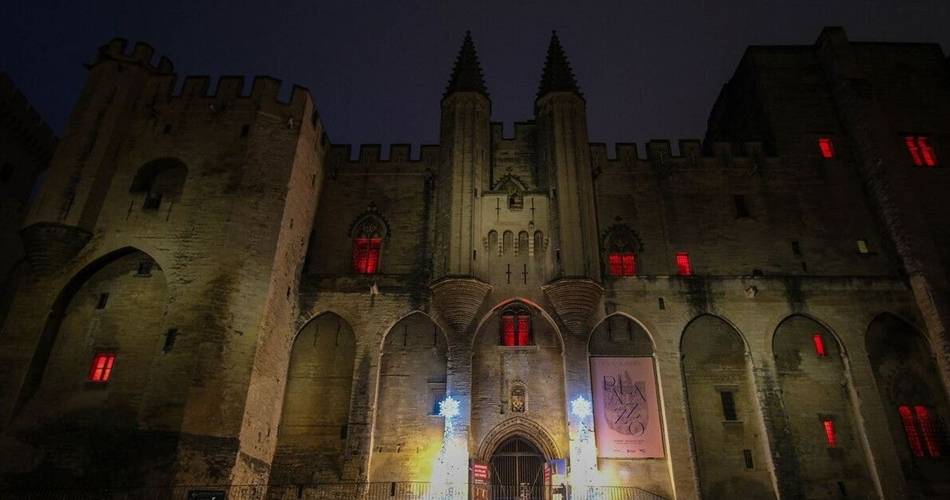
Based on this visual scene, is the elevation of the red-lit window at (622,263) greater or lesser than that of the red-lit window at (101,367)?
greater

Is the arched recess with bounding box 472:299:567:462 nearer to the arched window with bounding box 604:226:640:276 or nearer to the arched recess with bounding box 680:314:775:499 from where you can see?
the arched window with bounding box 604:226:640:276

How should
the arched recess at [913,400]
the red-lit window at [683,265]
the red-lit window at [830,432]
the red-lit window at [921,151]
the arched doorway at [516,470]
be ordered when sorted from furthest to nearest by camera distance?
1. the red-lit window at [921,151]
2. the red-lit window at [683,265]
3. the red-lit window at [830,432]
4. the arched doorway at [516,470]
5. the arched recess at [913,400]

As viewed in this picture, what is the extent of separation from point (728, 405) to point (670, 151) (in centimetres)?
1059

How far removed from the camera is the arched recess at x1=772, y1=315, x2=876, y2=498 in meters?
19.3

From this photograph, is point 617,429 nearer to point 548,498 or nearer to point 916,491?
point 548,498

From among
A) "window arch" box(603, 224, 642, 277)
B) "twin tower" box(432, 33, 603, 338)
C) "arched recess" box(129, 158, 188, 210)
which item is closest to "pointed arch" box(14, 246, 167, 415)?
"arched recess" box(129, 158, 188, 210)

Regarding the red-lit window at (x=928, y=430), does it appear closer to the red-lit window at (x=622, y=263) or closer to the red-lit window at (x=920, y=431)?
the red-lit window at (x=920, y=431)

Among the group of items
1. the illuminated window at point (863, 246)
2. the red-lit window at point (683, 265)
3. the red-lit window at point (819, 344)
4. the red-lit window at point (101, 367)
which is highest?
the illuminated window at point (863, 246)

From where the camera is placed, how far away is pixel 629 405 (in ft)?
65.6

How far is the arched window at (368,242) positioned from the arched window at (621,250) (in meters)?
8.83

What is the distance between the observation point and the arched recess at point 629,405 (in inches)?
752

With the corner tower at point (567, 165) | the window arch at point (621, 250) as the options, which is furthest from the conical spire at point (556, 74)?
the window arch at point (621, 250)

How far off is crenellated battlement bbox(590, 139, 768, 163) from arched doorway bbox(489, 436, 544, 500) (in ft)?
39.2

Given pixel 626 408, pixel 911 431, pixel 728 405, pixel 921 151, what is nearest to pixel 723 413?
pixel 728 405
